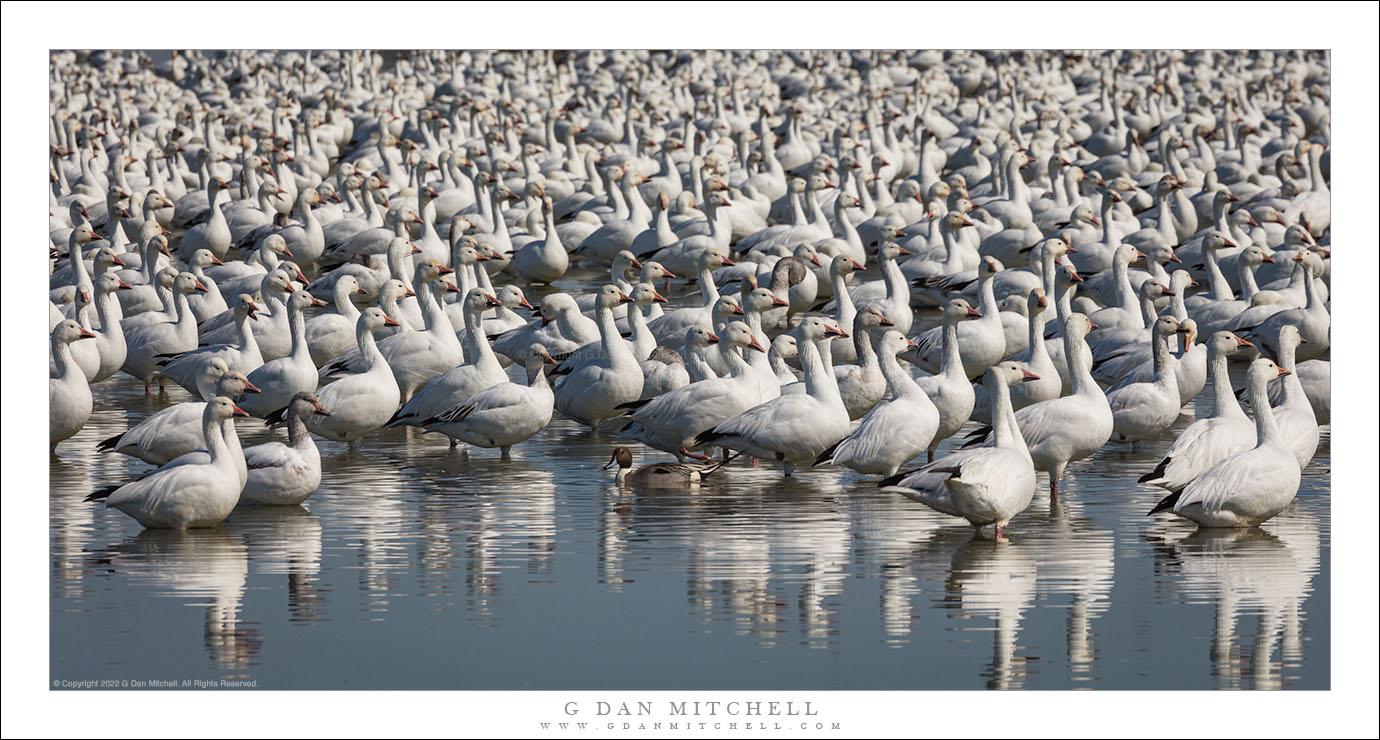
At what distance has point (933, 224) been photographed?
20.6 metres

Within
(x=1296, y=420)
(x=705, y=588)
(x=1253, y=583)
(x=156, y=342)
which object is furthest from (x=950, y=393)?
(x=156, y=342)

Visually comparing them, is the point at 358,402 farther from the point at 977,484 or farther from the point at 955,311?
the point at 977,484

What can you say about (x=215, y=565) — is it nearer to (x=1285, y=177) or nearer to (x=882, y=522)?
(x=882, y=522)

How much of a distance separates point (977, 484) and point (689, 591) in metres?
1.80

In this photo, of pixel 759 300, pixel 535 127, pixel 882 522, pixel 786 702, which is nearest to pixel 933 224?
pixel 759 300

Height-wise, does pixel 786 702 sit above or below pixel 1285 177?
below

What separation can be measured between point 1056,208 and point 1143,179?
414 centimetres

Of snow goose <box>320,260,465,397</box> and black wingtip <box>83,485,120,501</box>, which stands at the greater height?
snow goose <box>320,260,465,397</box>

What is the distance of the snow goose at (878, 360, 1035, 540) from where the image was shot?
10.3 meters

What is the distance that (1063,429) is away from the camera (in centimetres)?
1163

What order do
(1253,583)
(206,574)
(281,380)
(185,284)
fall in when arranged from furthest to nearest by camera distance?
1. (185,284)
2. (281,380)
3. (206,574)
4. (1253,583)

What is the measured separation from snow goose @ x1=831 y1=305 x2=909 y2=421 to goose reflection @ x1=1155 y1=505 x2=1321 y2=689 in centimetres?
311

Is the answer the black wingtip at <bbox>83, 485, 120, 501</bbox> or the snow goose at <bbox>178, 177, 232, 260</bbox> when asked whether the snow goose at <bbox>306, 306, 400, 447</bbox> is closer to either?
the black wingtip at <bbox>83, 485, 120, 501</bbox>

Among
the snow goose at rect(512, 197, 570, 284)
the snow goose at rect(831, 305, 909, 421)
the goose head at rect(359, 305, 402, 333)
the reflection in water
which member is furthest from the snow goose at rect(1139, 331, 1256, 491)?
the snow goose at rect(512, 197, 570, 284)
